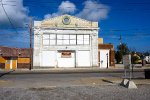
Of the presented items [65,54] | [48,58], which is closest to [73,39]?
[65,54]

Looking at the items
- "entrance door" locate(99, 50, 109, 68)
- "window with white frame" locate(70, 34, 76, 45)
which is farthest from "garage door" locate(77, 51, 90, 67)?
"entrance door" locate(99, 50, 109, 68)

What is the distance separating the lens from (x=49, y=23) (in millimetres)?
57938

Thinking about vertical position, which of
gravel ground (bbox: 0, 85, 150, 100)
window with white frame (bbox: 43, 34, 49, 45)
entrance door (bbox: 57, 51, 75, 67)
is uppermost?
window with white frame (bbox: 43, 34, 49, 45)

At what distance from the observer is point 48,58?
2258 inches

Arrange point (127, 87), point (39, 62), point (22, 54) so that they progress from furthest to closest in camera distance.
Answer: point (22, 54) → point (39, 62) → point (127, 87)

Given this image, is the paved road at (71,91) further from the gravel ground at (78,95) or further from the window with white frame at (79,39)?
the window with white frame at (79,39)

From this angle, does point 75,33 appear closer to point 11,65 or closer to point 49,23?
point 49,23

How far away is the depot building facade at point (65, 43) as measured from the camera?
57219mm

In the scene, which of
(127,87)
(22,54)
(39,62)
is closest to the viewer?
(127,87)

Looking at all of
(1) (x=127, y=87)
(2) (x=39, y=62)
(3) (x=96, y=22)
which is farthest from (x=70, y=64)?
(1) (x=127, y=87)

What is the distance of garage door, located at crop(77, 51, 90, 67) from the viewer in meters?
57.7

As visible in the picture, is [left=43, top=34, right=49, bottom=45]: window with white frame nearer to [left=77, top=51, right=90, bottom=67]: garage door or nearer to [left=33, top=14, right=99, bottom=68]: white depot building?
[left=33, top=14, right=99, bottom=68]: white depot building

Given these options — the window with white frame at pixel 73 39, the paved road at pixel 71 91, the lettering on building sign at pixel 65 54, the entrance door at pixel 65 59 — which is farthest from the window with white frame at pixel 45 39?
the paved road at pixel 71 91

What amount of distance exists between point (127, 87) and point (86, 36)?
40577mm
